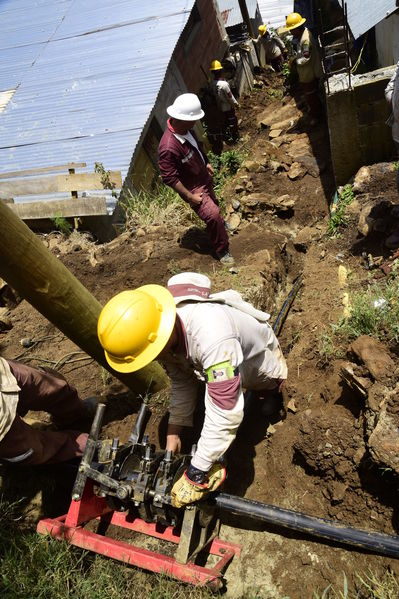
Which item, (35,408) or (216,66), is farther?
(216,66)

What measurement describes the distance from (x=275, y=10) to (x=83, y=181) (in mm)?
13709

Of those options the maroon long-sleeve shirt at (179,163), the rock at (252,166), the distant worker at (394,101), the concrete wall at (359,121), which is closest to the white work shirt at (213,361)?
the distant worker at (394,101)

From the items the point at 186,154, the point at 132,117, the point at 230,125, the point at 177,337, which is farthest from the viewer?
the point at 230,125

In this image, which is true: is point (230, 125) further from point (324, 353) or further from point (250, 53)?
point (324, 353)

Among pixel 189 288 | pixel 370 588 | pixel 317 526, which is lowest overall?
pixel 370 588

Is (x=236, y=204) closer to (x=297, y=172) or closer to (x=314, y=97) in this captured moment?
(x=297, y=172)

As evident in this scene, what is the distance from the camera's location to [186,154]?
4.71 metres

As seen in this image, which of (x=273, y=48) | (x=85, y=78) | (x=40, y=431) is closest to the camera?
(x=40, y=431)

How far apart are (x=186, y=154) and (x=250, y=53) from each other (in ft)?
30.9

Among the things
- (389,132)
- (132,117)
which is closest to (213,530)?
(389,132)

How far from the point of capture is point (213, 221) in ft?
15.9

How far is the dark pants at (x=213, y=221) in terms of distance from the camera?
4.87 m

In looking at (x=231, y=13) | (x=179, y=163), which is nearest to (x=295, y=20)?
(x=231, y=13)

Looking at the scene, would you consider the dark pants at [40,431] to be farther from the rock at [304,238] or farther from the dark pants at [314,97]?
the dark pants at [314,97]
